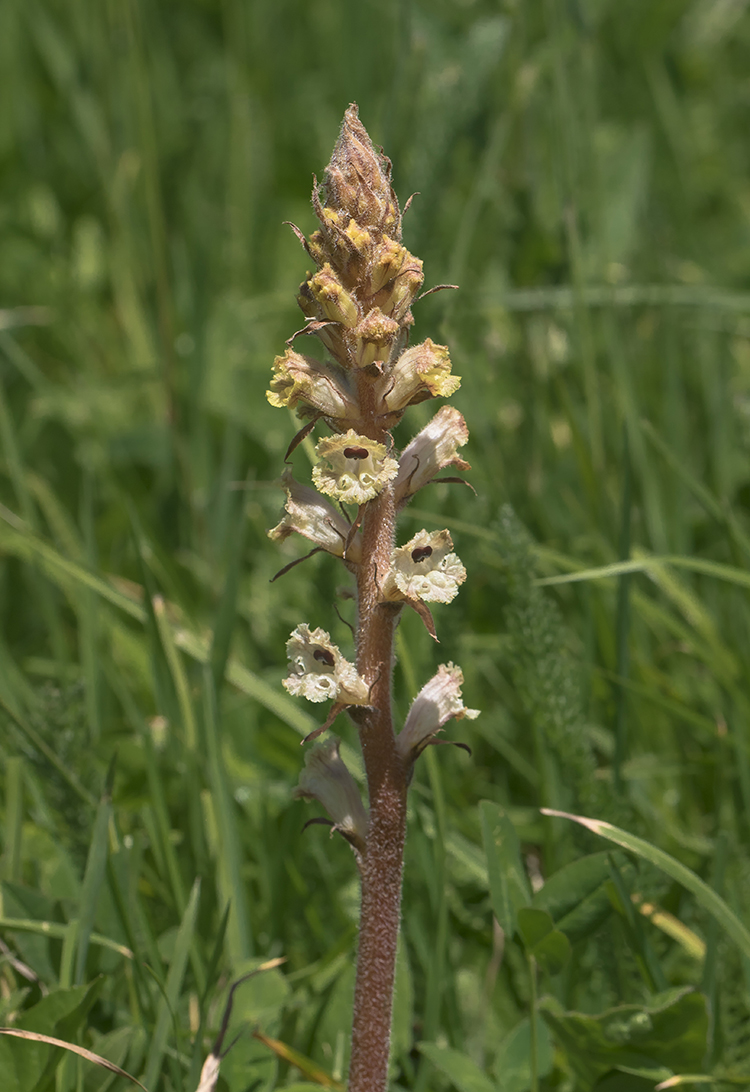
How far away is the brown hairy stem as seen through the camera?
2.14 metres

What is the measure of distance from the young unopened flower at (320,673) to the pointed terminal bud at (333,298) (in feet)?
1.84

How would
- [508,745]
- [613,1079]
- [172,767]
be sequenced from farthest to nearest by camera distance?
[508,745] < [172,767] < [613,1079]

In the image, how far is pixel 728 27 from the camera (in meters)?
8.41

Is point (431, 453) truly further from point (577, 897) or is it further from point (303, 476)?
point (303, 476)

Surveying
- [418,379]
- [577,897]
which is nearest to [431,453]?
[418,379]

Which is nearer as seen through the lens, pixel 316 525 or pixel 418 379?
pixel 418 379

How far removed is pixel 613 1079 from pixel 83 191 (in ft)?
21.6

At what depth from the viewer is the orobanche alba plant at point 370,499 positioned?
2.06 metres

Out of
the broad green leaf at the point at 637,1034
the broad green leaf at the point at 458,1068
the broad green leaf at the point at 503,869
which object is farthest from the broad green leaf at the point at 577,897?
the broad green leaf at the point at 458,1068

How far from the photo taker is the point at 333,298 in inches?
79.9

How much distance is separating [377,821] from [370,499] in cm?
60

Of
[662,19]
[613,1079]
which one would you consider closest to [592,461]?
[613,1079]

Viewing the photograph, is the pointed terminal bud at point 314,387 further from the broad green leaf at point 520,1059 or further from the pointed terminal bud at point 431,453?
the broad green leaf at point 520,1059

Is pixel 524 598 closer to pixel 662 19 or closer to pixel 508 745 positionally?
pixel 508 745
